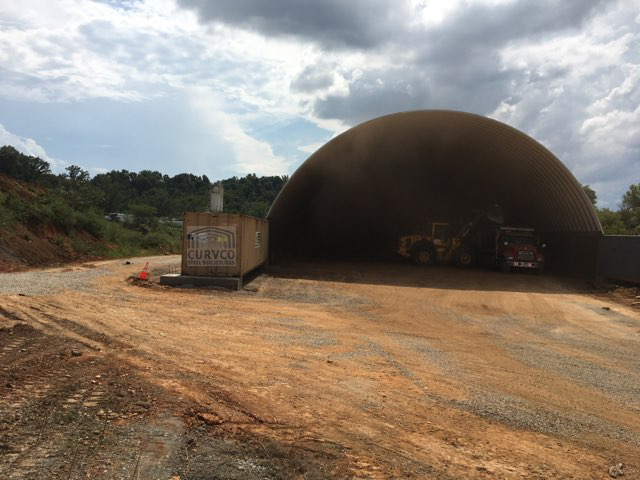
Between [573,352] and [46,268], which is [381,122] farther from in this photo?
[573,352]

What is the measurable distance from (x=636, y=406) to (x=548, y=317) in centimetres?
827

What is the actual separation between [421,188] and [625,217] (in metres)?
24.7

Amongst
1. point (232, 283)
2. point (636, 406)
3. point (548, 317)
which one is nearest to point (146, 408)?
point (636, 406)

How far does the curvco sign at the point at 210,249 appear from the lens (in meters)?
16.6

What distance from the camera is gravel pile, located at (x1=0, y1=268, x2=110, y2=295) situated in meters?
12.6

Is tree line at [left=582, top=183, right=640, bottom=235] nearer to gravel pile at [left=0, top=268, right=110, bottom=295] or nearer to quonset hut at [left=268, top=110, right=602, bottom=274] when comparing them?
quonset hut at [left=268, top=110, right=602, bottom=274]

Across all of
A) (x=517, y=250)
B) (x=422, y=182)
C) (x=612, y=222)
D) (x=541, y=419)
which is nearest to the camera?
(x=541, y=419)

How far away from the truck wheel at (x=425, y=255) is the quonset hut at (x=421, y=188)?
2399mm

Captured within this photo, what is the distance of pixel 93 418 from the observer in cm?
488

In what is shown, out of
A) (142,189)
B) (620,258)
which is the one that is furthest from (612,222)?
(142,189)

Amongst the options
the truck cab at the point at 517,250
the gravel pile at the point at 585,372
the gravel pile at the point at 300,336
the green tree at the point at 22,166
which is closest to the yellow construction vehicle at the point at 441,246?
the truck cab at the point at 517,250

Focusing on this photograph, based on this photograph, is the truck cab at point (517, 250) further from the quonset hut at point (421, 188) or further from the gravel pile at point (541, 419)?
the gravel pile at point (541, 419)

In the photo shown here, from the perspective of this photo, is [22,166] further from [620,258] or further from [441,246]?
[620,258]

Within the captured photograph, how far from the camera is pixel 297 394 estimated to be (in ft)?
19.7
